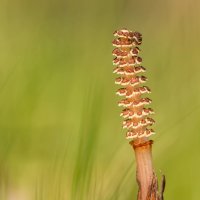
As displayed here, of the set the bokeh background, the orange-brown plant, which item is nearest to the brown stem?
the orange-brown plant

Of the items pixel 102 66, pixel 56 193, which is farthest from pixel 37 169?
pixel 102 66

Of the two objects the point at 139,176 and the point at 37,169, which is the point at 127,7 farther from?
the point at 139,176

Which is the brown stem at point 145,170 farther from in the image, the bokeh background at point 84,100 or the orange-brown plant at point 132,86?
the bokeh background at point 84,100

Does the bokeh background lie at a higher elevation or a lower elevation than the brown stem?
higher

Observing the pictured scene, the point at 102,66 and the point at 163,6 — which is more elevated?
the point at 163,6

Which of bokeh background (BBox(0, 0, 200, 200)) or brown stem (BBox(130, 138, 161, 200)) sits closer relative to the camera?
brown stem (BBox(130, 138, 161, 200))

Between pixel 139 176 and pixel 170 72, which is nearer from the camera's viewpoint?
pixel 139 176

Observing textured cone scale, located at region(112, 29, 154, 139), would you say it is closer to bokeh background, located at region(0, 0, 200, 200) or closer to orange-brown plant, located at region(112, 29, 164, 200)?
orange-brown plant, located at region(112, 29, 164, 200)

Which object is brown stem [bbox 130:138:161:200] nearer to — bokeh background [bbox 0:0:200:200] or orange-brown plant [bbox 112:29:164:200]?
orange-brown plant [bbox 112:29:164:200]

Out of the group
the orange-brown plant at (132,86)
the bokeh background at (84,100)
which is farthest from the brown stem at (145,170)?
the bokeh background at (84,100)
